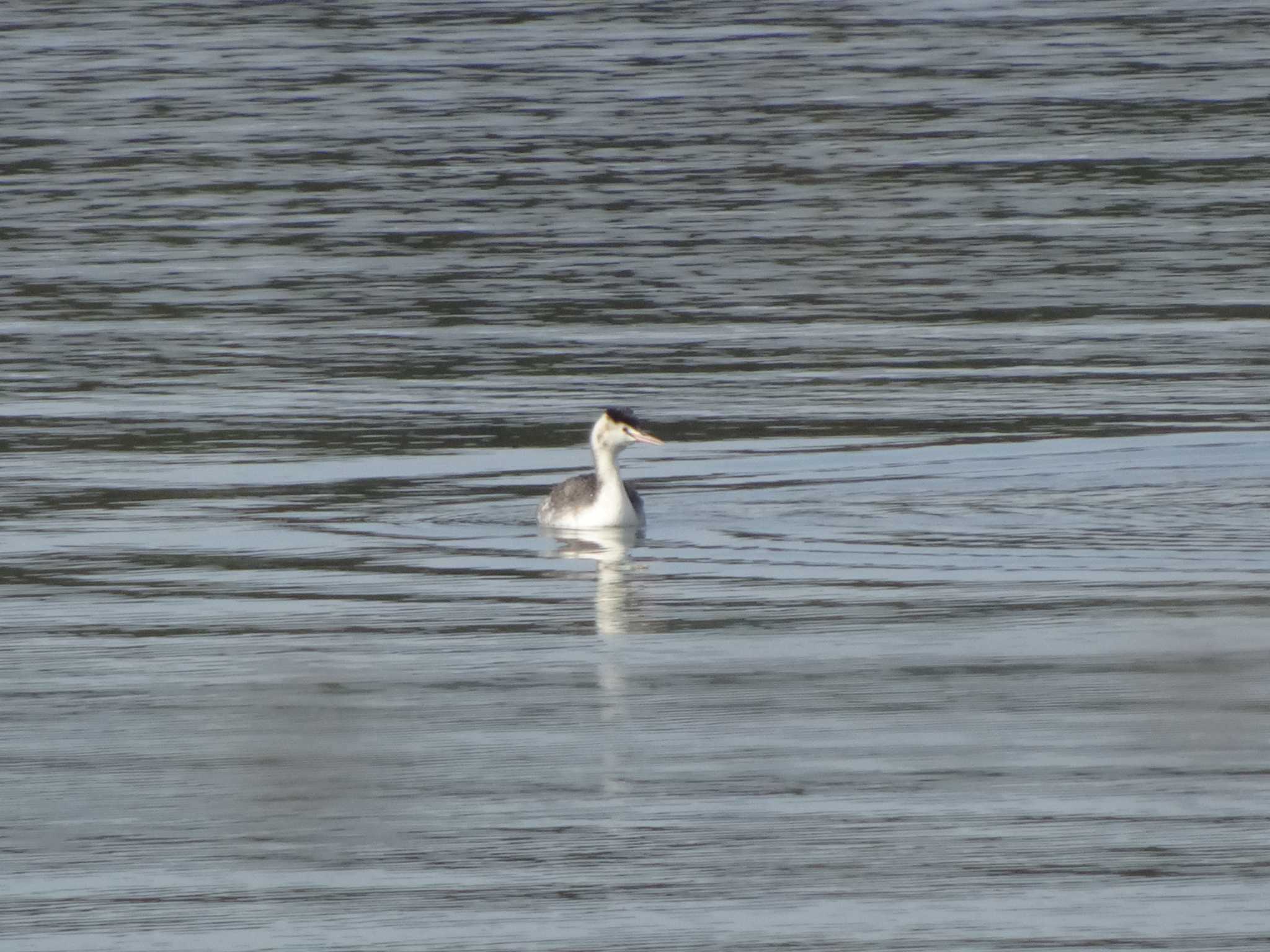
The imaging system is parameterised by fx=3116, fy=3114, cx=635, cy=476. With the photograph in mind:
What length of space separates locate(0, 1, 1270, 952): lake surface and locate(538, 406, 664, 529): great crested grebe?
161mm

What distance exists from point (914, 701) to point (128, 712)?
258cm

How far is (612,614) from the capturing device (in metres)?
12.3

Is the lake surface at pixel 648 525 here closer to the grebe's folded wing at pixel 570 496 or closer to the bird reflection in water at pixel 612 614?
the bird reflection in water at pixel 612 614

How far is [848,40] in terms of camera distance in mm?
39312

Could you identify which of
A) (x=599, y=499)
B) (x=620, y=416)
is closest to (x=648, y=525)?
(x=599, y=499)

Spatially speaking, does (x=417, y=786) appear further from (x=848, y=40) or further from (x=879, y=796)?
(x=848, y=40)

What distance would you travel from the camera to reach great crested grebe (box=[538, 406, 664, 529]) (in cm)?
1448

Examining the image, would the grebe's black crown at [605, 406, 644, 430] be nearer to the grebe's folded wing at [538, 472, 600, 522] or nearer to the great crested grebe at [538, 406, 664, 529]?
the great crested grebe at [538, 406, 664, 529]

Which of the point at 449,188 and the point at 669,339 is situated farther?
the point at 449,188

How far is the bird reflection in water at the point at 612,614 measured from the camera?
962 centimetres

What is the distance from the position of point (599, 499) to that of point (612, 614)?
89.4 inches

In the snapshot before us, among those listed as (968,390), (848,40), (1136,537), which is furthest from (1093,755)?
Result: (848,40)

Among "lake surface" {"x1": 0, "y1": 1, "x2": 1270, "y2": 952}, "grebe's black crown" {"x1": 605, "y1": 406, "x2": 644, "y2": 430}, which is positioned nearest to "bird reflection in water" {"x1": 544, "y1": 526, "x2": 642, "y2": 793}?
"lake surface" {"x1": 0, "y1": 1, "x2": 1270, "y2": 952}

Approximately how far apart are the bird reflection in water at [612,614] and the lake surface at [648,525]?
0.04 meters
